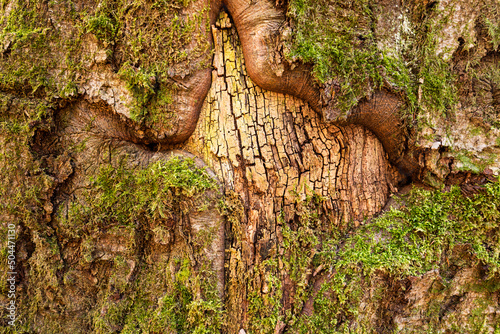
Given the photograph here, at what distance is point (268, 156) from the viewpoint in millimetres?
2078

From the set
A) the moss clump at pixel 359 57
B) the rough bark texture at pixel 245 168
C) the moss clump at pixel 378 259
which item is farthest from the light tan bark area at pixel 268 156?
the moss clump at pixel 359 57

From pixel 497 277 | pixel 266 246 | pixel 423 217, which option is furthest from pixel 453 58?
pixel 266 246

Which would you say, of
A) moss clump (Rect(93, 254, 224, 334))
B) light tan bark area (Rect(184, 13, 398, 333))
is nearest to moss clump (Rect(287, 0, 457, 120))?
light tan bark area (Rect(184, 13, 398, 333))

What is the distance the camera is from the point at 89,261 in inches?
80.7

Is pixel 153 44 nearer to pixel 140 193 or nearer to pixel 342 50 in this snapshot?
pixel 140 193

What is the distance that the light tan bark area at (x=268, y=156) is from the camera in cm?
206

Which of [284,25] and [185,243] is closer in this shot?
[284,25]

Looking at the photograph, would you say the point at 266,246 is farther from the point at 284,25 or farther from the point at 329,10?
the point at 329,10

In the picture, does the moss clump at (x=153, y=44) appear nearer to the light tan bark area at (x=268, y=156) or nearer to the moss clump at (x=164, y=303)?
the light tan bark area at (x=268, y=156)

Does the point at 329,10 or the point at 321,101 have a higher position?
the point at 329,10

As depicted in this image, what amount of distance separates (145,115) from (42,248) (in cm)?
124

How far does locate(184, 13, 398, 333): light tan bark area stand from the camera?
6.75ft

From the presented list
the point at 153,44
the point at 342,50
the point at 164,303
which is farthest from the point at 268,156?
the point at 164,303

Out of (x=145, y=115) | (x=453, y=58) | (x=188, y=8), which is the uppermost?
(x=188, y=8)
